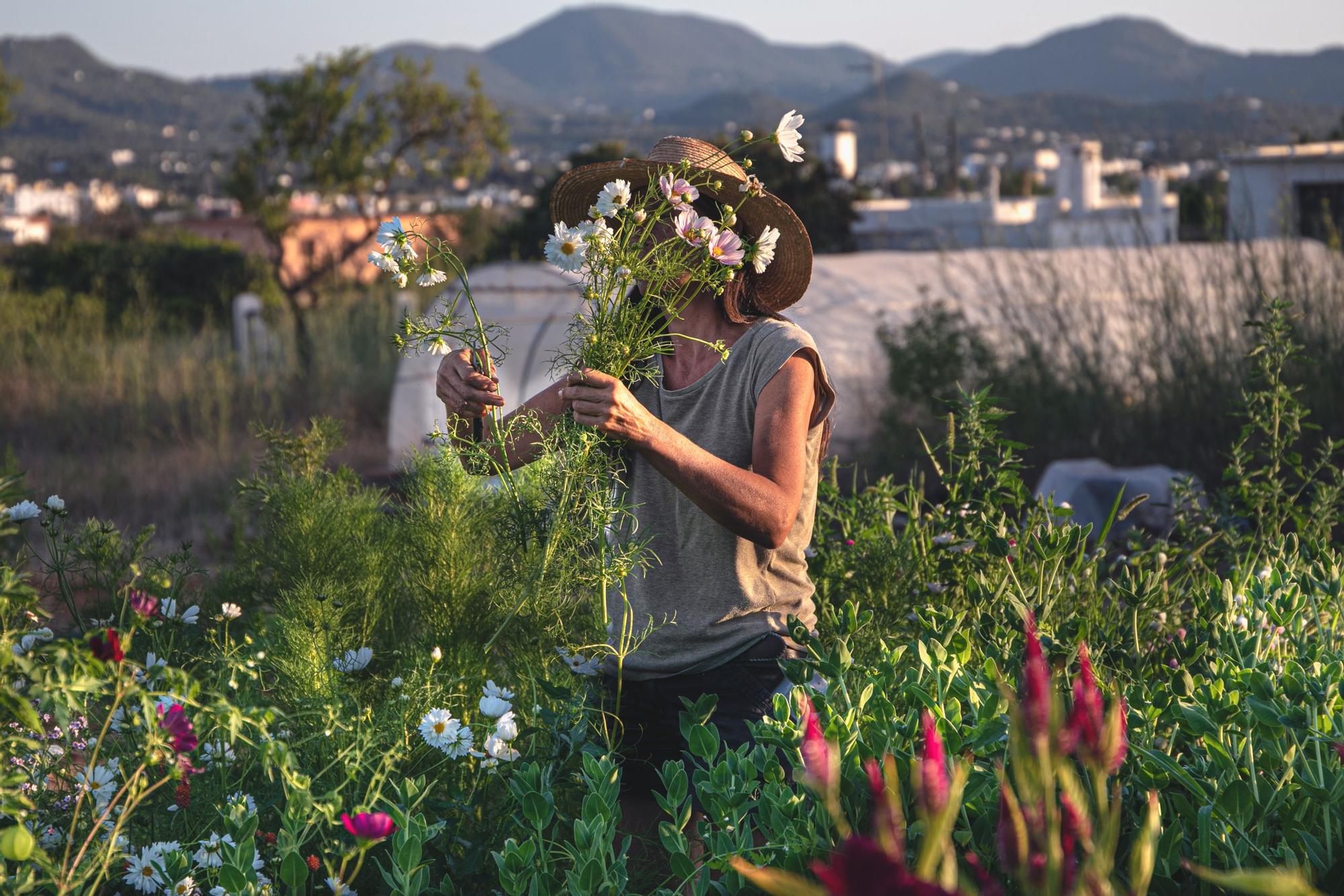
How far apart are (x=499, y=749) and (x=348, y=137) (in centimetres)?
1491

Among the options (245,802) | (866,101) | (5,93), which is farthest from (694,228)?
(866,101)

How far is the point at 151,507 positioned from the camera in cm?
726

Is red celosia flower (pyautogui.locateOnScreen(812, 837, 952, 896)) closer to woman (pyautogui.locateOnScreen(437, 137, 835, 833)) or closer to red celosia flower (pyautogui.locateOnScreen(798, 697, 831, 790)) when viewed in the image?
red celosia flower (pyautogui.locateOnScreen(798, 697, 831, 790))

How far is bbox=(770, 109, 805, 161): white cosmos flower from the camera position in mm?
1990

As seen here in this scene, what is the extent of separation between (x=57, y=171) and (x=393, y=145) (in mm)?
62242

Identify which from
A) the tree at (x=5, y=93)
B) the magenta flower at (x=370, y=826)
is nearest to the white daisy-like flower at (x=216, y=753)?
the magenta flower at (x=370, y=826)

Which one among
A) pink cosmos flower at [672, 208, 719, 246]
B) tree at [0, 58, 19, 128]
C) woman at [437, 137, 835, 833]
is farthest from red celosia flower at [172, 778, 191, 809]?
tree at [0, 58, 19, 128]

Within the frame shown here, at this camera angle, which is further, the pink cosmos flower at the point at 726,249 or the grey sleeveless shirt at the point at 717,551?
the grey sleeveless shirt at the point at 717,551

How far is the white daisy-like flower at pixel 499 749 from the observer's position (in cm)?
184

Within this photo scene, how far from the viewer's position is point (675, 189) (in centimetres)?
198

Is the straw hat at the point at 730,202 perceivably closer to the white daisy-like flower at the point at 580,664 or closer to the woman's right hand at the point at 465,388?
the woman's right hand at the point at 465,388

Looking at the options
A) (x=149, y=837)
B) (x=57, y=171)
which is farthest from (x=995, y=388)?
(x=57, y=171)

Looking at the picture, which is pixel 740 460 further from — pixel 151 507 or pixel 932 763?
pixel 151 507

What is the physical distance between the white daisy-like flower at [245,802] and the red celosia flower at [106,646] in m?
0.30
